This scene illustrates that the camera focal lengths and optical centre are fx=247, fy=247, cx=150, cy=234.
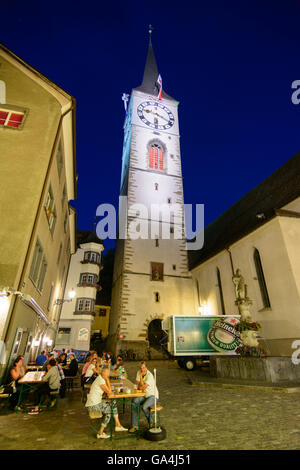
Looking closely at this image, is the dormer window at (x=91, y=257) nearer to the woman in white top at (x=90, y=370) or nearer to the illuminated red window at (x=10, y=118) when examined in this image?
the illuminated red window at (x=10, y=118)

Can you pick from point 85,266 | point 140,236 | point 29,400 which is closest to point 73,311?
point 85,266

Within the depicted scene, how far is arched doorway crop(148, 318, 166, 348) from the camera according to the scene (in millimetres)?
24141

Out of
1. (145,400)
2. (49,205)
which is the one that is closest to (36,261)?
(49,205)

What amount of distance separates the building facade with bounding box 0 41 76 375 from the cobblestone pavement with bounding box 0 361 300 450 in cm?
306

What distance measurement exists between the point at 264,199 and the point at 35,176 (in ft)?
62.4

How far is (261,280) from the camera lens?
17.1 meters

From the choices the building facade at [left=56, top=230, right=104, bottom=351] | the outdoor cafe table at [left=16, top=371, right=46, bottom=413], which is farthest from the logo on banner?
the building facade at [left=56, top=230, right=104, bottom=351]

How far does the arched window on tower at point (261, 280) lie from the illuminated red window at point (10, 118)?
54.4ft

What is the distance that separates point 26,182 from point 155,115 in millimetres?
33021

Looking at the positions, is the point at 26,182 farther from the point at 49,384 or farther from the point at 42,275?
the point at 49,384

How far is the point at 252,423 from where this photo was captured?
5.24 metres

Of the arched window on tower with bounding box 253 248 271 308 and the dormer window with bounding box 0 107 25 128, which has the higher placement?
the dormer window with bounding box 0 107 25 128

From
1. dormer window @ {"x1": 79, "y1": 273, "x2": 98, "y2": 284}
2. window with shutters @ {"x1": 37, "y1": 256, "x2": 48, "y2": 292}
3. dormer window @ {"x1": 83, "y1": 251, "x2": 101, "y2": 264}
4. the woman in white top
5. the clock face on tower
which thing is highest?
the clock face on tower

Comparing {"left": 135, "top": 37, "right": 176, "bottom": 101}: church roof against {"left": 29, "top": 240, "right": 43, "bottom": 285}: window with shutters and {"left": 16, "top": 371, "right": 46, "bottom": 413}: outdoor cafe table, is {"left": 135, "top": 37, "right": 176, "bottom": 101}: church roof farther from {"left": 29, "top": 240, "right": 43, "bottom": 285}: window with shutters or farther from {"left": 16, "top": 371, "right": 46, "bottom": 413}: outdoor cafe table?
{"left": 16, "top": 371, "right": 46, "bottom": 413}: outdoor cafe table
